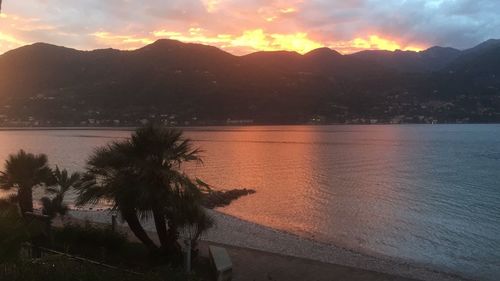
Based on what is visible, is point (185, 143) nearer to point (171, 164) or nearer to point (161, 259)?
point (171, 164)

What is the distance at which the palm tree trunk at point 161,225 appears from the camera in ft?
43.3

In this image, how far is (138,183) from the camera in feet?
42.2

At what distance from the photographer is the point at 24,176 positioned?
17.2 metres

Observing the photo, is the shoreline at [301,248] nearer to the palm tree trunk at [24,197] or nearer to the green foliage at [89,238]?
the green foliage at [89,238]

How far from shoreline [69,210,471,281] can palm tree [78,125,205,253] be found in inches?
194

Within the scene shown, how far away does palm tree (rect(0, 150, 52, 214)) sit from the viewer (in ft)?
56.3

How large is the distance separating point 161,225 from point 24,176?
625 centimetres

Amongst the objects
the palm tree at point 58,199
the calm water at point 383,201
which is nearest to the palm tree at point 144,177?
the palm tree at point 58,199

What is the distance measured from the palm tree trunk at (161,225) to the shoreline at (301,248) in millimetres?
4320

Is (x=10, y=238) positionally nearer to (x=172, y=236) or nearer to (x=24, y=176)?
(x=172, y=236)

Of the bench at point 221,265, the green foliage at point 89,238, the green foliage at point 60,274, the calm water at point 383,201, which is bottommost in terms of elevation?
the calm water at point 383,201

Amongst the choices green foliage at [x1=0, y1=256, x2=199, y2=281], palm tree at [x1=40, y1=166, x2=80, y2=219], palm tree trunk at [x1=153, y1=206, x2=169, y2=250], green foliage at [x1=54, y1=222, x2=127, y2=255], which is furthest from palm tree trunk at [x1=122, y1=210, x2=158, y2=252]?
green foliage at [x1=0, y1=256, x2=199, y2=281]

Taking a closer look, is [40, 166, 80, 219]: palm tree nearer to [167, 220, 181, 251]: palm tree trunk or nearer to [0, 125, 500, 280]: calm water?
[167, 220, 181, 251]: palm tree trunk

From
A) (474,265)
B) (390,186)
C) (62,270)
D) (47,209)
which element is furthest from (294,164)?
(62,270)
